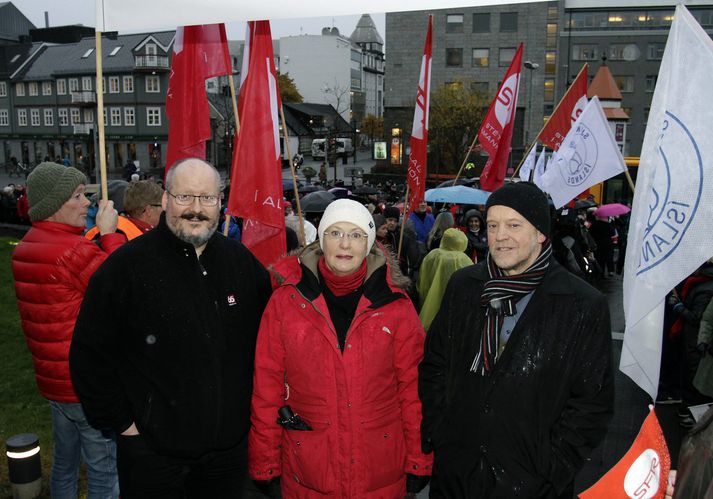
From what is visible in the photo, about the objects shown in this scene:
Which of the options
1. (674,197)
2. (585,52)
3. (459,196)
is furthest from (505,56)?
(674,197)

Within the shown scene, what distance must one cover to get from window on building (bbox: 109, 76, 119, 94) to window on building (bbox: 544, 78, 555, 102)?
1442 inches

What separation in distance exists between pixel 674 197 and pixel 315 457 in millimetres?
2025

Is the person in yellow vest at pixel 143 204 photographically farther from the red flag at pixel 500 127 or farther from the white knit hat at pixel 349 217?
the red flag at pixel 500 127

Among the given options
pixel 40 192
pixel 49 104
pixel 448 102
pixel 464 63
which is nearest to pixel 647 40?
pixel 464 63

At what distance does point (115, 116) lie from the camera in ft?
187

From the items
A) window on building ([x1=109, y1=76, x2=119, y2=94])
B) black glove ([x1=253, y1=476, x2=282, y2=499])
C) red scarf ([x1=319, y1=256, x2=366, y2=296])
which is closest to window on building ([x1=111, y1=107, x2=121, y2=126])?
window on building ([x1=109, y1=76, x2=119, y2=94])

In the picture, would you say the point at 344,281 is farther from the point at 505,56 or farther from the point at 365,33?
the point at 365,33

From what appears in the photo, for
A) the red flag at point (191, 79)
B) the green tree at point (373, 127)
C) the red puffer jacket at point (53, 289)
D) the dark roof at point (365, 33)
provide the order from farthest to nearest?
the dark roof at point (365, 33), the green tree at point (373, 127), the red flag at point (191, 79), the red puffer jacket at point (53, 289)

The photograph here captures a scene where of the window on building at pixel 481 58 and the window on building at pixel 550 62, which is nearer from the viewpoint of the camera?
the window on building at pixel 481 58

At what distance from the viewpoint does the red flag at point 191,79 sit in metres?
4.91

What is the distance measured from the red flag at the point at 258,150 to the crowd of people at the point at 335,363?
1442 millimetres

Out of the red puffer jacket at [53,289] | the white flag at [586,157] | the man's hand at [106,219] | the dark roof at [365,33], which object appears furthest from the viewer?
the dark roof at [365,33]

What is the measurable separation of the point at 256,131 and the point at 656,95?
2.75 m

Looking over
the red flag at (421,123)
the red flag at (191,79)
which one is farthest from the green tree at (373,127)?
the red flag at (191,79)
